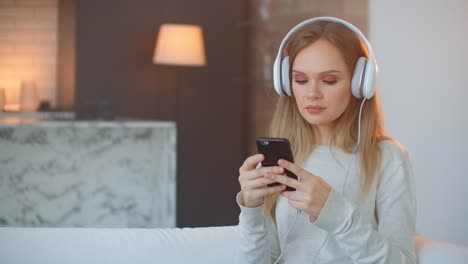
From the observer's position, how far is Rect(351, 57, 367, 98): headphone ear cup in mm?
1307

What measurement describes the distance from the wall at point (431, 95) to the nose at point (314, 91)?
2.67 ft

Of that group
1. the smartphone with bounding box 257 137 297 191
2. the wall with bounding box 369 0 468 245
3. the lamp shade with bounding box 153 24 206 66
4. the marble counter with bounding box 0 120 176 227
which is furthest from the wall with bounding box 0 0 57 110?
the smartphone with bounding box 257 137 297 191

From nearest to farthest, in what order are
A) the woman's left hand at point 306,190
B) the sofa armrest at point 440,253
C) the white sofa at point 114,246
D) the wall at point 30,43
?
the woman's left hand at point 306,190 < the sofa armrest at point 440,253 < the white sofa at point 114,246 < the wall at point 30,43

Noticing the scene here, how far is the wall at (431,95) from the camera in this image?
1.97 metres

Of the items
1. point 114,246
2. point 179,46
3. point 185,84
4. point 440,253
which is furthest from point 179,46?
point 440,253

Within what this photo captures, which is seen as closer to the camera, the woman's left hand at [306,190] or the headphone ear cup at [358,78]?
the woman's left hand at [306,190]

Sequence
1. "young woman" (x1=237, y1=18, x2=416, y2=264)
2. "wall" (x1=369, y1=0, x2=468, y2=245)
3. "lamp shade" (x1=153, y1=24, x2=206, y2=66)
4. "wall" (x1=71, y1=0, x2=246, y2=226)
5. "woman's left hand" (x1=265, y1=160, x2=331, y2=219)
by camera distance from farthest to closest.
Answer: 1. "wall" (x1=71, y1=0, x2=246, y2=226)
2. "lamp shade" (x1=153, y1=24, x2=206, y2=66)
3. "wall" (x1=369, y1=0, x2=468, y2=245)
4. "young woman" (x1=237, y1=18, x2=416, y2=264)
5. "woman's left hand" (x1=265, y1=160, x2=331, y2=219)

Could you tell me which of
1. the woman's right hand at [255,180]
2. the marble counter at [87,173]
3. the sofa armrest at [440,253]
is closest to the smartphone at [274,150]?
the woman's right hand at [255,180]

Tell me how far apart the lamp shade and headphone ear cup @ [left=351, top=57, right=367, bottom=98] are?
Result: 324 cm

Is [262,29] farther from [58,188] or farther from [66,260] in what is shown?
[66,260]

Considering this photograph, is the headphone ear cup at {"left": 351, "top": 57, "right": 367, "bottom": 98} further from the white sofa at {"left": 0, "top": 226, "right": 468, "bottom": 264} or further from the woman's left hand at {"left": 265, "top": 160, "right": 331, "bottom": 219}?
the white sofa at {"left": 0, "top": 226, "right": 468, "bottom": 264}

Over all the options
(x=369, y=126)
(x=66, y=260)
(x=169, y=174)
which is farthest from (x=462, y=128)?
(x=169, y=174)

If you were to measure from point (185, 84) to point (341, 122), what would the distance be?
3433mm

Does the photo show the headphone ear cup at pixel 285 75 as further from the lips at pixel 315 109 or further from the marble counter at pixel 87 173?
the marble counter at pixel 87 173
